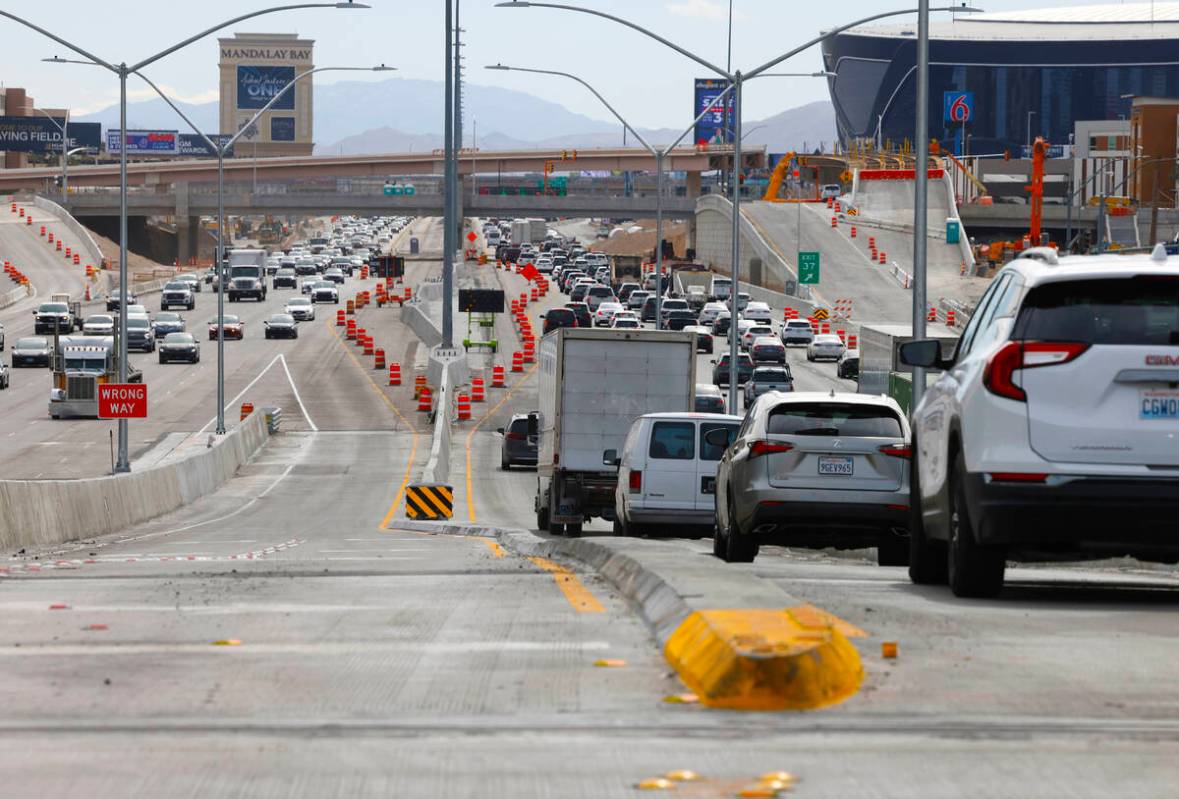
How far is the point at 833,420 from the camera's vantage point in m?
17.6

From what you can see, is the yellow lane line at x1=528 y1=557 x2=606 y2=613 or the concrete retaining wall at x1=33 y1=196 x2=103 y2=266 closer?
the yellow lane line at x1=528 y1=557 x2=606 y2=613

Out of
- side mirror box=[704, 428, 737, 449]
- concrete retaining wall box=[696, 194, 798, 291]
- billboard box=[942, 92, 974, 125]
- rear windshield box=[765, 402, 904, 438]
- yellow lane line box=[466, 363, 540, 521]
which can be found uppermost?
billboard box=[942, 92, 974, 125]

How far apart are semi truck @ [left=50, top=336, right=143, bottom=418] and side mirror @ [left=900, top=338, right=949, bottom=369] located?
5542 centimetres

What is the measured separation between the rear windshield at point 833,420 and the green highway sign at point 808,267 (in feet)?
271

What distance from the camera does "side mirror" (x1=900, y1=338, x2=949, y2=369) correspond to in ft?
41.8

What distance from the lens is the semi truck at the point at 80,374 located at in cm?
6675

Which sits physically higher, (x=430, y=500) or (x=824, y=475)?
(x=824, y=475)

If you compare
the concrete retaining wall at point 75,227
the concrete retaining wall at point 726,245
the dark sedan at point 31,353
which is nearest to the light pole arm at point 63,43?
the dark sedan at point 31,353

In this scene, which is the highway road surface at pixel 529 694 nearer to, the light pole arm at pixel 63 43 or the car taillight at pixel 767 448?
the car taillight at pixel 767 448

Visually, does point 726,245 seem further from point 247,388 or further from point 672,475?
point 672,475

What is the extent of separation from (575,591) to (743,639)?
426 centimetres

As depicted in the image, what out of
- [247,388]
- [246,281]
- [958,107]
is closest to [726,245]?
[246,281]

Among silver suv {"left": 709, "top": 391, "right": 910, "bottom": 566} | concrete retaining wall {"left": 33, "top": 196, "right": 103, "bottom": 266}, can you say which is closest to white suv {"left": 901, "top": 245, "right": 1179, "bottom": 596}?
silver suv {"left": 709, "top": 391, "right": 910, "bottom": 566}

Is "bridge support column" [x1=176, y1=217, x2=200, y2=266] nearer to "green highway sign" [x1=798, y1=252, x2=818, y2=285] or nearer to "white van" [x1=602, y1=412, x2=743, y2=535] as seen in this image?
"green highway sign" [x1=798, y1=252, x2=818, y2=285]
